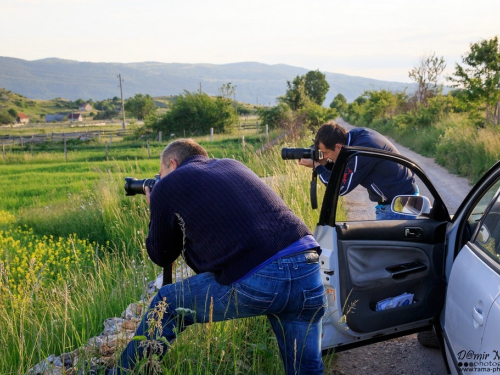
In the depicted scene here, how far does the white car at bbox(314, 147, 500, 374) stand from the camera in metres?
2.77

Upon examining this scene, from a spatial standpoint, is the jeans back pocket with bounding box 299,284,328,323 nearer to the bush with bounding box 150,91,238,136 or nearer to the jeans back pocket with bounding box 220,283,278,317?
the jeans back pocket with bounding box 220,283,278,317

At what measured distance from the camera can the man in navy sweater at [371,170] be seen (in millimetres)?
4203

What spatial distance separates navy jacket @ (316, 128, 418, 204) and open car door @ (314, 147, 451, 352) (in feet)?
2.59

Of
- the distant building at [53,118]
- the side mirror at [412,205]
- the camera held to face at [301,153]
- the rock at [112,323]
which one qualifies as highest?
the camera held to face at [301,153]

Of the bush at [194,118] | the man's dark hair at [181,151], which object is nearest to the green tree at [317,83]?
the bush at [194,118]

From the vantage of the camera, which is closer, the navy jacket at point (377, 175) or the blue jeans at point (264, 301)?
the blue jeans at point (264, 301)

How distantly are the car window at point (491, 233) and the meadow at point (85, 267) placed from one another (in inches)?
52.1

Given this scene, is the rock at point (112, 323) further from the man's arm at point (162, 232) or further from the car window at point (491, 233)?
the car window at point (491, 233)

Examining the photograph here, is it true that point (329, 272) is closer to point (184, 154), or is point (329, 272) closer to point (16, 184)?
point (184, 154)

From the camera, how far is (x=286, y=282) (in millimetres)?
2465

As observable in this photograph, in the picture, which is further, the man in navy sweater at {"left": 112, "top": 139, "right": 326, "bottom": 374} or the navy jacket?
the navy jacket

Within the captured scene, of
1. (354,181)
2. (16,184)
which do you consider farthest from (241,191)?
(16,184)

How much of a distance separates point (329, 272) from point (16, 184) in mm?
19673

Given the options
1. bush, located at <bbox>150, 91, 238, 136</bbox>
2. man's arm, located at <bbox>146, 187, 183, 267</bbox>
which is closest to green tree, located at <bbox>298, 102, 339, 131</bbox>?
bush, located at <bbox>150, 91, 238, 136</bbox>
